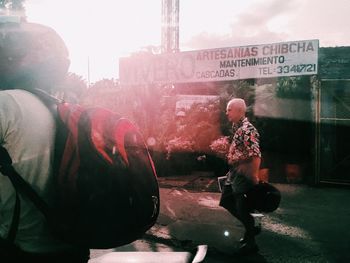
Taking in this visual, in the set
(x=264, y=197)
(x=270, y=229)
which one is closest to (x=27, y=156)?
(x=264, y=197)

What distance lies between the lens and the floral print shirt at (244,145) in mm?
4598

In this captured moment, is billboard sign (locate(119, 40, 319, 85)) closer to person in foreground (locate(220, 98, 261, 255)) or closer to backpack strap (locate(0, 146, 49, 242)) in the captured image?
person in foreground (locate(220, 98, 261, 255))

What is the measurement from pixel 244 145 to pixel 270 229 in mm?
1744

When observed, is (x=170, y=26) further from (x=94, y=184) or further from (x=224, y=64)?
(x=94, y=184)

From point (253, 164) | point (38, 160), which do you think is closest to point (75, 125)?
point (38, 160)

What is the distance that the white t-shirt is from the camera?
4.56 feet

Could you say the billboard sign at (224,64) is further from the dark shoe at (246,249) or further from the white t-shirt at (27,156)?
the white t-shirt at (27,156)

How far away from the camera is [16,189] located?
53.1 inches

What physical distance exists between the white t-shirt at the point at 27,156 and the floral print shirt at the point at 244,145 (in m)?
3.42

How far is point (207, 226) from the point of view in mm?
5797

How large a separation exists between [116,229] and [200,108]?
31.0ft

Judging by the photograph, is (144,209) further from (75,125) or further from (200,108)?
(200,108)

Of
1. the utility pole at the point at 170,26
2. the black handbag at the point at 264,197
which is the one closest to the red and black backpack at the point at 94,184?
the black handbag at the point at 264,197

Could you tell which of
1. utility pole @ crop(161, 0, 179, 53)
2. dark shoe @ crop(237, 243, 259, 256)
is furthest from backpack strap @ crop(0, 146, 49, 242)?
utility pole @ crop(161, 0, 179, 53)
